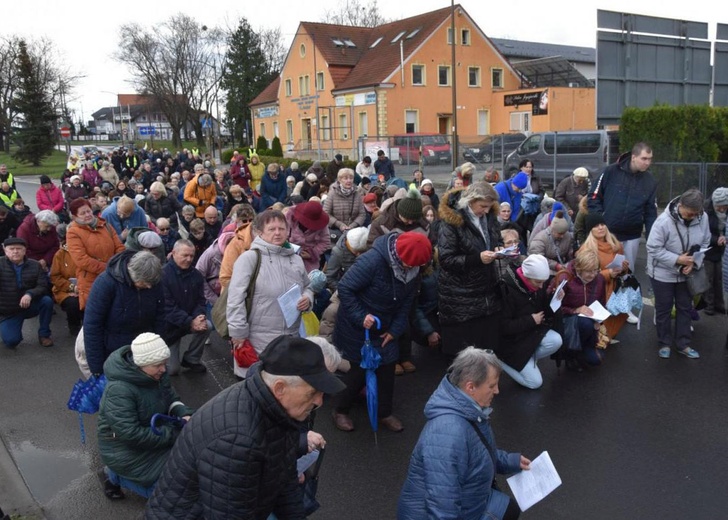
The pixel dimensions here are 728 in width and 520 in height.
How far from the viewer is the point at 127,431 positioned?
3.95 meters

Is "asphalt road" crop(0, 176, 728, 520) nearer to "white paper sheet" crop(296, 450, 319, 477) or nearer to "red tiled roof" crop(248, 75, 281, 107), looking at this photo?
"white paper sheet" crop(296, 450, 319, 477)

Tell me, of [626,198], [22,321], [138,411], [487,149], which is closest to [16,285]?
[22,321]

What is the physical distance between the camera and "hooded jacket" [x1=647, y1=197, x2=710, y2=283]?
260 inches

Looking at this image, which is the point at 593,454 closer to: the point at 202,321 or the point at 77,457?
the point at 202,321

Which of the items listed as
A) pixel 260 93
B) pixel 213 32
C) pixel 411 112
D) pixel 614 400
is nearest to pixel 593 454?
pixel 614 400

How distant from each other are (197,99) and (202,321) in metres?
68.5

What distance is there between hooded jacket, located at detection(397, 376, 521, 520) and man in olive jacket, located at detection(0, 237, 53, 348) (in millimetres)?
6428

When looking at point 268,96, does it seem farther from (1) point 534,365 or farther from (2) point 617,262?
(1) point 534,365

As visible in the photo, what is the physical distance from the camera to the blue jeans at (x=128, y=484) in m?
4.29

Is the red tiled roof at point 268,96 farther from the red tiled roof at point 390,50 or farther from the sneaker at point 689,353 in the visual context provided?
the sneaker at point 689,353

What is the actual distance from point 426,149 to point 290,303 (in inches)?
909

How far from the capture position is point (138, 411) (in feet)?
13.2

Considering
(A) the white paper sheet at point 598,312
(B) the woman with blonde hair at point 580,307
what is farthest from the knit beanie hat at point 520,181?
(A) the white paper sheet at point 598,312

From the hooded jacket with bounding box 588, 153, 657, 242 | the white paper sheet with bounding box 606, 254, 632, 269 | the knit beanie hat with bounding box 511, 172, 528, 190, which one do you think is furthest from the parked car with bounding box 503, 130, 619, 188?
the white paper sheet with bounding box 606, 254, 632, 269
